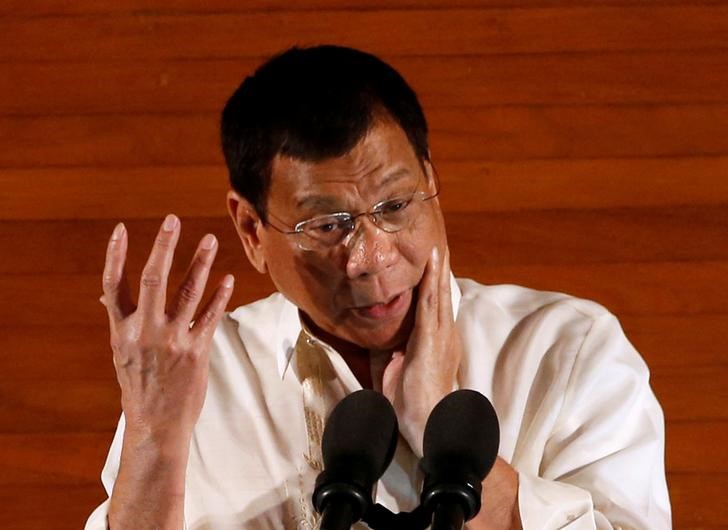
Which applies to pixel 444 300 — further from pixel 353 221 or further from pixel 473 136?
pixel 473 136

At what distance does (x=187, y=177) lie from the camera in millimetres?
2844

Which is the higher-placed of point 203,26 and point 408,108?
point 408,108

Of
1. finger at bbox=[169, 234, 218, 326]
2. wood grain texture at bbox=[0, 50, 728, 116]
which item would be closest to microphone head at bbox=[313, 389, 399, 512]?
finger at bbox=[169, 234, 218, 326]

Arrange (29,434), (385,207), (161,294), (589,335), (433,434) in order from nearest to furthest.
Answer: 1. (433,434)
2. (161,294)
3. (385,207)
4. (589,335)
5. (29,434)

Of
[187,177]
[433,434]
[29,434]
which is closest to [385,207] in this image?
[433,434]

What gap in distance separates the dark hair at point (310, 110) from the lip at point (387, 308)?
0.21 metres

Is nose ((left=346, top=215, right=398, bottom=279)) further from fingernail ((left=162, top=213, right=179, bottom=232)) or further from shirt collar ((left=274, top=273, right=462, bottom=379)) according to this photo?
fingernail ((left=162, top=213, right=179, bottom=232))

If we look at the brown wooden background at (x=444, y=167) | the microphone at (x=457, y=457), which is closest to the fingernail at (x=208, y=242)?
the microphone at (x=457, y=457)

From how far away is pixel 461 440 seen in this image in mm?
1246

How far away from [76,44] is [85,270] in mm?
495

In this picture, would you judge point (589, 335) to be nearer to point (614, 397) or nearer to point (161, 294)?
point (614, 397)

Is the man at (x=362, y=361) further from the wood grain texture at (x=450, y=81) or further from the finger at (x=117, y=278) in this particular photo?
the wood grain texture at (x=450, y=81)

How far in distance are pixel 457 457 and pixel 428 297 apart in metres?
0.62

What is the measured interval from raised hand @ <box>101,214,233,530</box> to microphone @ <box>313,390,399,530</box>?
0.31m
